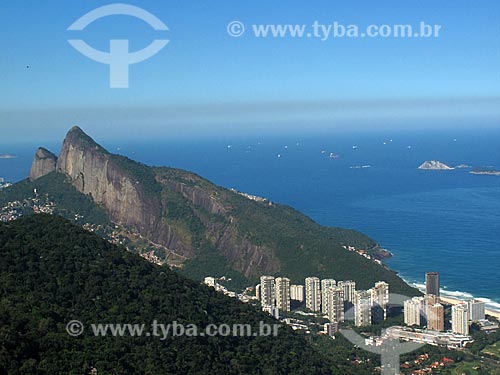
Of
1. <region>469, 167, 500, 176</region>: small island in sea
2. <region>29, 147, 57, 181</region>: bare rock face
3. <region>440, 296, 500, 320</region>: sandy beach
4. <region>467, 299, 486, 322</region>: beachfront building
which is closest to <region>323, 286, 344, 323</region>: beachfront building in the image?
<region>440, 296, 500, 320</region>: sandy beach

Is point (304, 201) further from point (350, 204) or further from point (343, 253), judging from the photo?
point (343, 253)

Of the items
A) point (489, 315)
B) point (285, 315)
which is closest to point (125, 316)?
point (285, 315)

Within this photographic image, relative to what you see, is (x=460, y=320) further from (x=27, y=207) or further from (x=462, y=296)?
(x=27, y=207)

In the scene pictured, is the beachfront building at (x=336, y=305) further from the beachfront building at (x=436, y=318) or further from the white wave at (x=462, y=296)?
the white wave at (x=462, y=296)

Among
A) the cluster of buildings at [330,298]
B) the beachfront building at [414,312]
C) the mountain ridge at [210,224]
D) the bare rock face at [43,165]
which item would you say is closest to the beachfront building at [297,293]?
the cluster of buildings at [330,298]

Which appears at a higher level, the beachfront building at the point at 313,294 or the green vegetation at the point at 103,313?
the beachfront building at the point at 313,294

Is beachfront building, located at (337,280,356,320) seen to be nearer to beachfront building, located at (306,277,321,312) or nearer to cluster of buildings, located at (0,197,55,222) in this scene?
beachfront building, located at (306,277,321,312)
